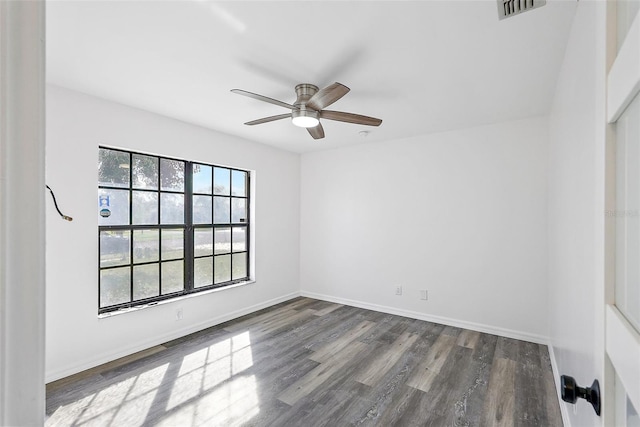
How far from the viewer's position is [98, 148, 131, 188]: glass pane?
2.96 meters

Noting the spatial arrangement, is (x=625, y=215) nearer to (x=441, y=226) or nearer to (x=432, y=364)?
(x=432, y=364)

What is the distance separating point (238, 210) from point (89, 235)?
72.1 inches

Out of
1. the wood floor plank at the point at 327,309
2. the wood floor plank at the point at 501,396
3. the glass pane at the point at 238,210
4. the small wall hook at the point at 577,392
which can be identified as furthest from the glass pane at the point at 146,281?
the small wall hook at the point at 577,392

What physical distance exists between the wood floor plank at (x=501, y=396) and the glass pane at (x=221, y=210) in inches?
132

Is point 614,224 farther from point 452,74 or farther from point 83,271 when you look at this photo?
point 83,271

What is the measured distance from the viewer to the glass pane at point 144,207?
318 cm

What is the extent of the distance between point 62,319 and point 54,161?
1.32 meters

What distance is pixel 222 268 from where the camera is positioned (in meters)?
4.07

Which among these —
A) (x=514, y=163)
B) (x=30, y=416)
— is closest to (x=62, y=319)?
(x=30, y=416)

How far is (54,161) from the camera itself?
255 centimetres

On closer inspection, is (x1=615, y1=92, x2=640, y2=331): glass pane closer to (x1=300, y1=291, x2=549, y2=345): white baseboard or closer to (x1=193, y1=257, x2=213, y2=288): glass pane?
(x1=300, y1=291, x2=549, y2=345): white baseboard


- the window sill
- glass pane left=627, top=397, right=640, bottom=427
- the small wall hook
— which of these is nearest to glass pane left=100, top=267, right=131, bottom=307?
the window sill

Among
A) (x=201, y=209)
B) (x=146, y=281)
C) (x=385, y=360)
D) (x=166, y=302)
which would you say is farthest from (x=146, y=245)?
(x=385, y=360)

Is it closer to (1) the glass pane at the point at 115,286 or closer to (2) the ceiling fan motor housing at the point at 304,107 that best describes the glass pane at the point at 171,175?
(1) the glass pane at the point at 115,286
